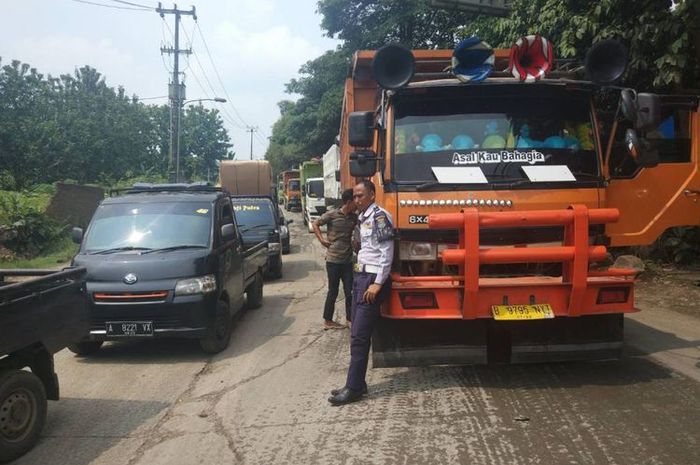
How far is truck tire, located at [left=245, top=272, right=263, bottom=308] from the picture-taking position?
9508mm

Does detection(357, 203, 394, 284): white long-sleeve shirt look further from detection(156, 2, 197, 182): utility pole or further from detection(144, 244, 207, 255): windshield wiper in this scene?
detection(156, 2, 197, 182): utility pole

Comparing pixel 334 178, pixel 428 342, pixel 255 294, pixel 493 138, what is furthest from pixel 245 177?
pixel 428 342

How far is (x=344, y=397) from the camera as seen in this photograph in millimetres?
4867

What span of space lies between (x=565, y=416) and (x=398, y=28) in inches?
874

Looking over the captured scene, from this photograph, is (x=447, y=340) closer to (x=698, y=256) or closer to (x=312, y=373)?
(x=312, y=373)

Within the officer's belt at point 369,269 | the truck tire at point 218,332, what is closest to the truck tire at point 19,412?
the truck tire at point 218,332

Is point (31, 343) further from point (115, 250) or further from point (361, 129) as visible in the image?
point (361, 129)

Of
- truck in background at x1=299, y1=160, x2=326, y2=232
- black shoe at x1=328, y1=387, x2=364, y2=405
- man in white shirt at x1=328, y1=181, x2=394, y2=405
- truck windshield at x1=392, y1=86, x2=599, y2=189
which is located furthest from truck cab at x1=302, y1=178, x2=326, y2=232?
black shoe at x1=328, y1=387, x2=364, y2=405

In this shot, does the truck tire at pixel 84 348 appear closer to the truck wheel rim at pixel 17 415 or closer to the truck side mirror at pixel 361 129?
the truck wheel rim at pixel 17 415

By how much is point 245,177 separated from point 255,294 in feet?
41.0

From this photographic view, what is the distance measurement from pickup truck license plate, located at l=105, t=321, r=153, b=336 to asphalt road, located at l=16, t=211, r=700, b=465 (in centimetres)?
37

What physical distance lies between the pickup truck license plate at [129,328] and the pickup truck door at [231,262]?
1100 mm

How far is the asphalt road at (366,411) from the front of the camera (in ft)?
12.9

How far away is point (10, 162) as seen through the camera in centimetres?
2488
